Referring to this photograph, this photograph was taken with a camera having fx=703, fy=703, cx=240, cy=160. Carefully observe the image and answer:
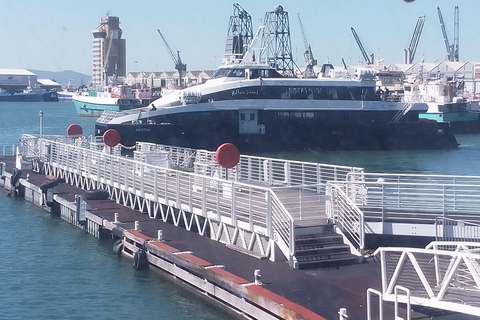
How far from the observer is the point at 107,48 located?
147m

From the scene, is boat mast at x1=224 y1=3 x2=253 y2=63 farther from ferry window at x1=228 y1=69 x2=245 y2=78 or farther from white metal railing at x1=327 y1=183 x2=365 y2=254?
white metal railing at x1=327 y1=183 x2=365 y2=254

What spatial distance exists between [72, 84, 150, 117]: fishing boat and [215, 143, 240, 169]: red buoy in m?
66.5

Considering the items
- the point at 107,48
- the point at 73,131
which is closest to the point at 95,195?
the point at 73,131

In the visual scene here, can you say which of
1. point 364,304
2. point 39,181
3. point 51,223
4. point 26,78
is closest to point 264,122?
point 39,181

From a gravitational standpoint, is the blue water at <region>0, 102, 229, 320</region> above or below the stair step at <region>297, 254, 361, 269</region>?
below

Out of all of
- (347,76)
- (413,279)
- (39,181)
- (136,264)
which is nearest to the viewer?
(413,279)

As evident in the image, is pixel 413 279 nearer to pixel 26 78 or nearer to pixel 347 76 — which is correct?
pixel 347 76

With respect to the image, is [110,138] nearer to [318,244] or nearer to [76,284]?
[76,284]

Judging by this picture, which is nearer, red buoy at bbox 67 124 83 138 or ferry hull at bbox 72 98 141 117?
red buoy at bbox 67 124 83 138

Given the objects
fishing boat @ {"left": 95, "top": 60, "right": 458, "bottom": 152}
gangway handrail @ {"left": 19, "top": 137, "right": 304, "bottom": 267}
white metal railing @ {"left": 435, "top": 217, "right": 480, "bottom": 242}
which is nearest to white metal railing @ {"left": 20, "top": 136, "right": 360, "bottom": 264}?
gangway handrail @ {"left": 19, "top": 137, "right": 304, "bottom": 267}

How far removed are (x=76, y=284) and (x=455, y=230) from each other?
745cm

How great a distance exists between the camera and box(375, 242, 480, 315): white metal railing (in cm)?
741

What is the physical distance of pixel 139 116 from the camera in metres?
44.0

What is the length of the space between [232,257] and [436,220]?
3750 millimetres
